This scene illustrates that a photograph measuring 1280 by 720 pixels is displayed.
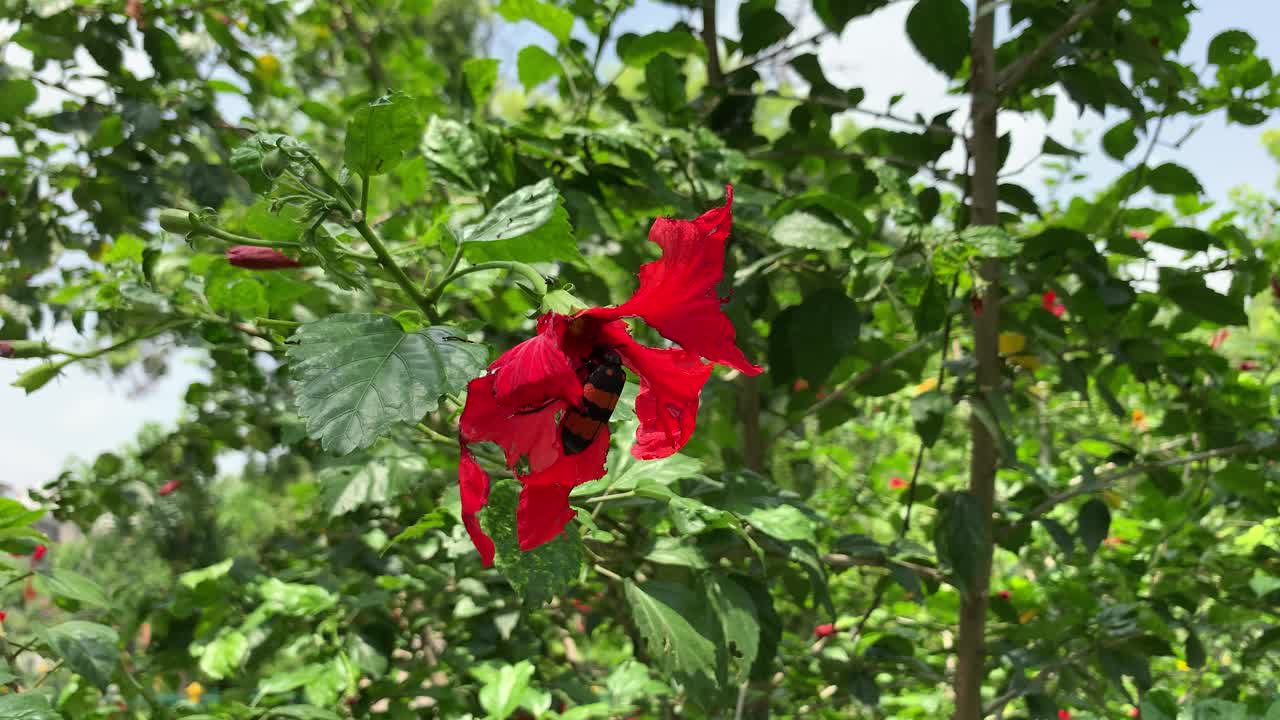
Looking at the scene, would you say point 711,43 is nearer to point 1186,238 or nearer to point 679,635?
point 1186,238

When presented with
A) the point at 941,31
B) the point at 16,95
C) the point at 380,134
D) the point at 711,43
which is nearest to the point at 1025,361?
the point at 941,31

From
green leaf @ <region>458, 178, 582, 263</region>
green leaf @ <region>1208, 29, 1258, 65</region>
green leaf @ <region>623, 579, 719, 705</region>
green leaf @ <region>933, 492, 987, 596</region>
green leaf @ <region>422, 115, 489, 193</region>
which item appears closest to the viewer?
green leaf @ <region>458, 178, 582, 263</region>

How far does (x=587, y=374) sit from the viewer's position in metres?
0.45

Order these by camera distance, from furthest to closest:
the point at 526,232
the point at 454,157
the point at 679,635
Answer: the point at 454,157, the point at 679,635, the point at 526,232

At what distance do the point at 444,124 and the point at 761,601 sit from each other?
1.79 ft

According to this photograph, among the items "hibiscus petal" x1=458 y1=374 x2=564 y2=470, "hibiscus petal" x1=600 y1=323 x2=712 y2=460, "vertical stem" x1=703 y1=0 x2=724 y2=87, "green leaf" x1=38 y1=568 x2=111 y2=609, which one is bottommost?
"green leaf" x1=38 y1=568 x2=111 y2=609

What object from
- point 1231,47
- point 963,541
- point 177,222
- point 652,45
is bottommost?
point 177,222

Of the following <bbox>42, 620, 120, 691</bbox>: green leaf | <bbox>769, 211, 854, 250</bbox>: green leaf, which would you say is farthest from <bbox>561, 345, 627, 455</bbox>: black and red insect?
<bbox>42, 620, 120, 691</bbox>: green leaf

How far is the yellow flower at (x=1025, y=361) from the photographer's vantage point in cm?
112

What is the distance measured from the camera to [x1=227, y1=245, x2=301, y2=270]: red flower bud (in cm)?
60

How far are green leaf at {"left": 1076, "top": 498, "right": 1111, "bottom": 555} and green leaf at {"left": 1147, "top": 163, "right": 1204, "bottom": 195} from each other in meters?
0.38

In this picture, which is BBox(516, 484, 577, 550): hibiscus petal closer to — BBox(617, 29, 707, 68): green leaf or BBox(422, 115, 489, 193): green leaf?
BBox(422, 115, 489, 193): green leaf

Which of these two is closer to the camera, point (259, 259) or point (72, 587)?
point (259, 259)

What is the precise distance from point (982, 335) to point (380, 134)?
72 centimetres
